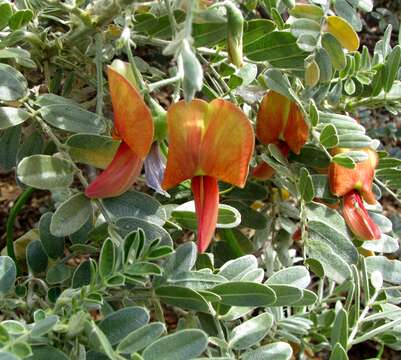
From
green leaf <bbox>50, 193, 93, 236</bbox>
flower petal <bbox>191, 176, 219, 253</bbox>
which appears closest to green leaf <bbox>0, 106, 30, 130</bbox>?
green leaf <bbox>50, 193, 93, 236</bbox>

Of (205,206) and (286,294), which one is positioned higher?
(205,206)

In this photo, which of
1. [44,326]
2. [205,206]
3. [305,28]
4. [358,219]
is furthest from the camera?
[358,219]

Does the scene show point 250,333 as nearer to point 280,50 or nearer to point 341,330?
point 341,330

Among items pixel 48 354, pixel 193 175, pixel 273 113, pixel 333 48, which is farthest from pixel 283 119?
pixel 48 354

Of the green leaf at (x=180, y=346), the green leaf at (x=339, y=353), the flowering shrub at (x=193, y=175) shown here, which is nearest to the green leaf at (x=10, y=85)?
the flowering shrub at (x=193, y=175)

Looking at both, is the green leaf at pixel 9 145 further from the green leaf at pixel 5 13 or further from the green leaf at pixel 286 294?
Answer: the green leaf at pixel 286 294

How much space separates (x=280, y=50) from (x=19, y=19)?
306 millimetres

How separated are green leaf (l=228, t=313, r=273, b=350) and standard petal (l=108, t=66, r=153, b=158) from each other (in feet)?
0.75

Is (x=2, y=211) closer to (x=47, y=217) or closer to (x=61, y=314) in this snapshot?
(x=47, y=217)

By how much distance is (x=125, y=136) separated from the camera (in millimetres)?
715

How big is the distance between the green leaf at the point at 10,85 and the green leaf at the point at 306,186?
35 cm

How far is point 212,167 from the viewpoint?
0.74 metres

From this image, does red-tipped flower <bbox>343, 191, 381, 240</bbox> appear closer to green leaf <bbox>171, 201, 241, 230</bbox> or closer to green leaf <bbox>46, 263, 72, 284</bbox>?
green leaf <bbox>171, 201, 241, 230</bbox>

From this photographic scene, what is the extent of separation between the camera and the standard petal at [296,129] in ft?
2.97
